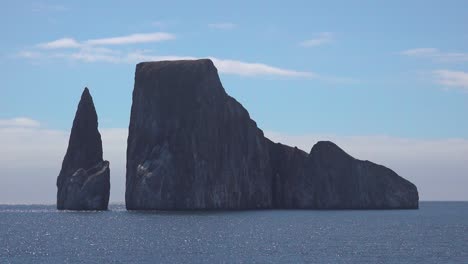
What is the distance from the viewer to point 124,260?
74.1 metres

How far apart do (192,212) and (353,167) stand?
149ft

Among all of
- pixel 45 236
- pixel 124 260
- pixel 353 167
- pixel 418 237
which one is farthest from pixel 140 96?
pixel 124 260

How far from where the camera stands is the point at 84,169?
167 m

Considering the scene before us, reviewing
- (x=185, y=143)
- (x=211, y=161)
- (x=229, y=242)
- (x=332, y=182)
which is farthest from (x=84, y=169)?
(x=229, y=242)

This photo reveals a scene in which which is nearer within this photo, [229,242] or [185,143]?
[229,242]

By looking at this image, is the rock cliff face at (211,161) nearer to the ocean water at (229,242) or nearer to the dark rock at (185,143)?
the dark rock at (185,143)

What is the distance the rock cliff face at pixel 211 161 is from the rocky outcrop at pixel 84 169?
5980 mm

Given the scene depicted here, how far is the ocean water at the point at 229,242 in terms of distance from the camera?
76375 millimetres

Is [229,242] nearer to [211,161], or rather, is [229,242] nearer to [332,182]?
[211,161]

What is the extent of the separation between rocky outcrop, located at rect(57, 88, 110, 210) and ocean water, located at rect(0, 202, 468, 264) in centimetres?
2353

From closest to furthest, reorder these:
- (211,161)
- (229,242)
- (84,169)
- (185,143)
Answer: (229,242), (185,143), (211,161), (84,169)

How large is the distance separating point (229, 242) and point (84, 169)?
7894 centimetres

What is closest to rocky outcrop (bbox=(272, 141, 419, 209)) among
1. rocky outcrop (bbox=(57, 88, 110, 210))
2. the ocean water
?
rocky outcrop (bbox=(57, 88, 110, 210))

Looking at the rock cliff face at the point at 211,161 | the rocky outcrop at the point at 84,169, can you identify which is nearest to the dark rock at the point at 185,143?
the rock cliff face at the point at 211,161
